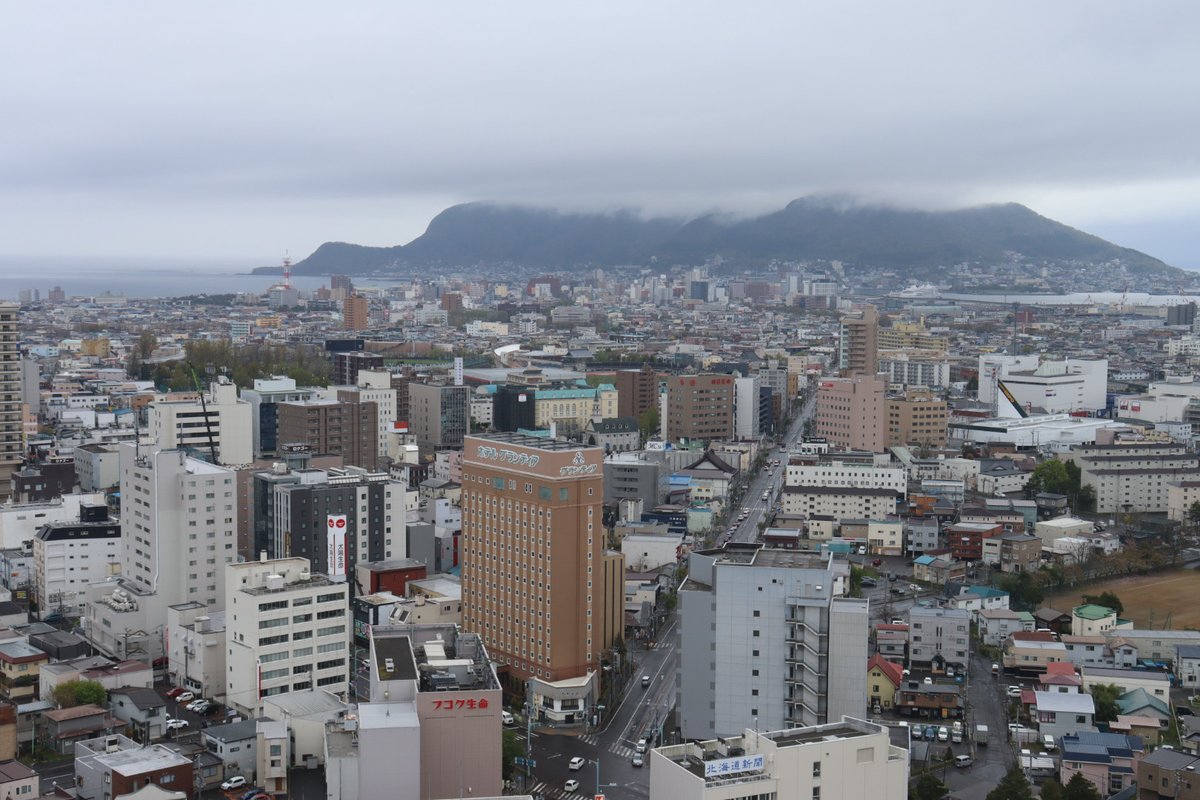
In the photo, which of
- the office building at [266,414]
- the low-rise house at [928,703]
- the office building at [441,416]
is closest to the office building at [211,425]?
the office building at [266,414]

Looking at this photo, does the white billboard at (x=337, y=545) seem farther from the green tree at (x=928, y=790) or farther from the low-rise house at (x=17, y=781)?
the green tree at (x=928, y=790)

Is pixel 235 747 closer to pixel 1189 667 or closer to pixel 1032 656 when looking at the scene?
pixel 1032 656

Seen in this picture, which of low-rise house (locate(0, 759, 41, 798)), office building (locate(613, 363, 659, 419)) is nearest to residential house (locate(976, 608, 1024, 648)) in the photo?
low-rise house (locate(0, 759, 41, 798))

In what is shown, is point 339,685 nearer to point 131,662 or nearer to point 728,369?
point 131,662

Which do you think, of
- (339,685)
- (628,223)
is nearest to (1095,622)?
(339,685)

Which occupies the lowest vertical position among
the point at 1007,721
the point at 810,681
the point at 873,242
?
the point at 1007,721

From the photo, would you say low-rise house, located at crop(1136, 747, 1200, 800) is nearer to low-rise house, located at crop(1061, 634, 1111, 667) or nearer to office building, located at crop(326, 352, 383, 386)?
low-rise house, located at crop(1061, 634, 1111, 667)
